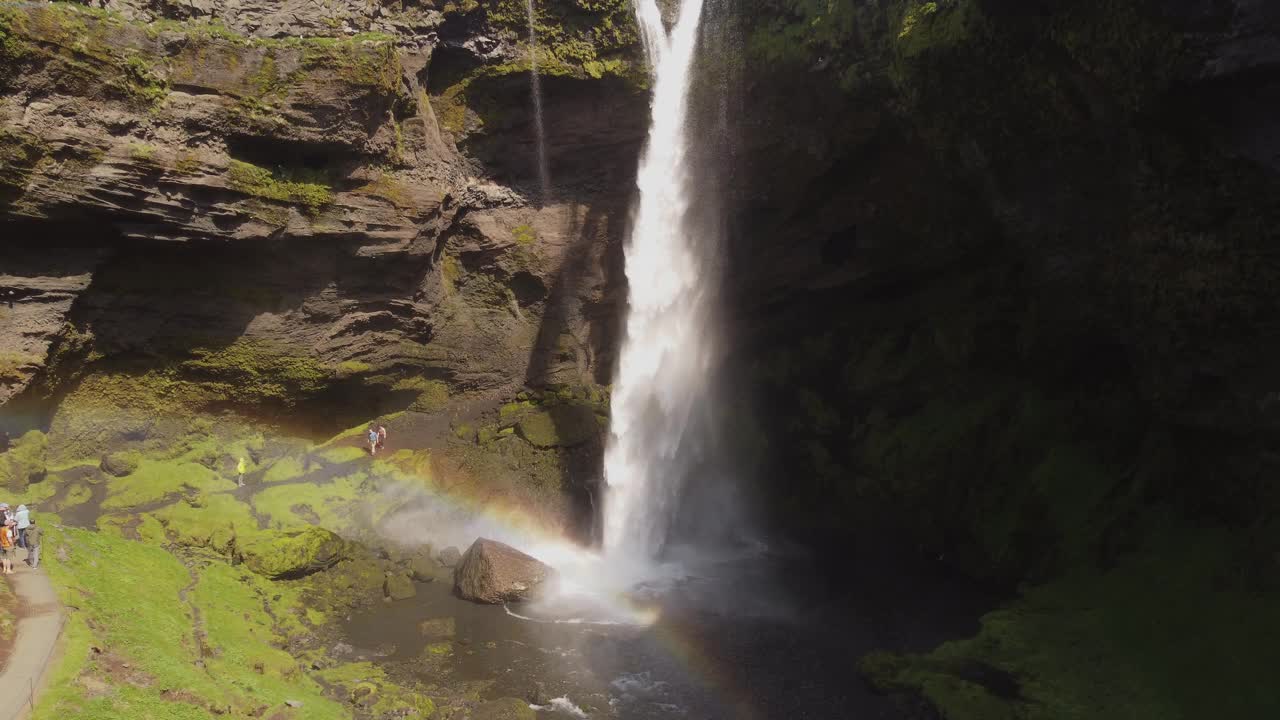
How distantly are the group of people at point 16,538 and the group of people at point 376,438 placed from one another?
470 inches

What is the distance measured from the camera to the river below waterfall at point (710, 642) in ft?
59.0

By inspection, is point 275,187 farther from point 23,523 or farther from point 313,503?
point 23,523

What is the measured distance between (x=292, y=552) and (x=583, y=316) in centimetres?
1394

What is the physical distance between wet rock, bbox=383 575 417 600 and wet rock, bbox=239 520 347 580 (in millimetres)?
1925

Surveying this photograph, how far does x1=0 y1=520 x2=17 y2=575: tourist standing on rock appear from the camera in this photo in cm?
1623

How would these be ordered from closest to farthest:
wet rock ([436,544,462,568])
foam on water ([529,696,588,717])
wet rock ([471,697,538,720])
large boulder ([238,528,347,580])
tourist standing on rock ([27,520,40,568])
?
tourist standing on rock ([27,520,40,568]), wet rock ([471,697,538,720]), foam on water ([529,696,588,717]), large boulder ([238,528,347,580]), wet rock ([436,544,462,568])

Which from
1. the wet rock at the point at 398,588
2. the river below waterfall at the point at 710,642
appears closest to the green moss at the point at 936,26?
the river below waterfall at the point at 710,642

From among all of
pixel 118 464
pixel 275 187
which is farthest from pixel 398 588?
pixel 275 187

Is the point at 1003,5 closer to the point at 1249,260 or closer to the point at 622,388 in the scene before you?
the point at 1249,260

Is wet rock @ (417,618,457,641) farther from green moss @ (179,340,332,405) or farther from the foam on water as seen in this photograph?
green moss @ (179,340,332,405)

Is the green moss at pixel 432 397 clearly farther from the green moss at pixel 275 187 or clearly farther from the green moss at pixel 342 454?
the green moss at pixel 275 187

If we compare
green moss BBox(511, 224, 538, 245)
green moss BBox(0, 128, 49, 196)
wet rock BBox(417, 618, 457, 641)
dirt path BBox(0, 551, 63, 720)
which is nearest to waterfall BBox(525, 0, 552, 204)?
green moss BBox(511, 224, 538, 245)

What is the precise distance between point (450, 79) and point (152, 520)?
57.9 feet

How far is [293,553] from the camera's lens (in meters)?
23.4
